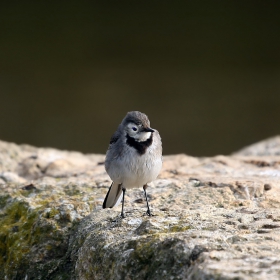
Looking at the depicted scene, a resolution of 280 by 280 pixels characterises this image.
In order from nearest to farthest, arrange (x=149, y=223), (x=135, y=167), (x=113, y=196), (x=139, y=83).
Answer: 1. (x=149, y=223)
2. (x=135, y=167)
3. (x=113, y=196)
4. (x=139, y=83)

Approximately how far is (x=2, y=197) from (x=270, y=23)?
231 inches

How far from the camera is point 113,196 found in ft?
13.6

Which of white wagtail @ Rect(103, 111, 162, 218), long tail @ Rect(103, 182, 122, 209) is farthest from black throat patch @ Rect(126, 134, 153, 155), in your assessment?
long tail @ Rect(103, 182, 122, 209)

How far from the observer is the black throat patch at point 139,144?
13.2 feet

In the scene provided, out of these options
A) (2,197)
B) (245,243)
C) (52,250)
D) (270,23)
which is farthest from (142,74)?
(245,243)

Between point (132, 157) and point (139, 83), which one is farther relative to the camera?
point (139, 83)

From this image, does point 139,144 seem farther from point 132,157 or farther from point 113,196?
point 113,196

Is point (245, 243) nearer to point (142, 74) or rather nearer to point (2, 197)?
point (2, 197)

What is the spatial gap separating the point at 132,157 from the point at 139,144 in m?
0.11

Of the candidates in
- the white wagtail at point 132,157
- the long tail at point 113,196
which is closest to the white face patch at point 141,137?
the white wagtail at point 132,157

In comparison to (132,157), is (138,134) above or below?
above

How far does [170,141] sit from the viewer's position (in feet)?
30.0

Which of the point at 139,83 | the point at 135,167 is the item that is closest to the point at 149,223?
the point at 135,167

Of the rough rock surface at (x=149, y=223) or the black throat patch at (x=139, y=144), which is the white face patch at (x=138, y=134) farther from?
the rough rock surface at (x=149, y=223)
